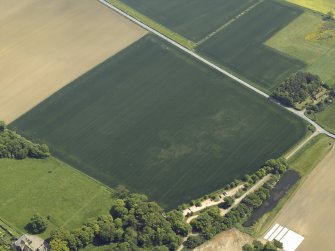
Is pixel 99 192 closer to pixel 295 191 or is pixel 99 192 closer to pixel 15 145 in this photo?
pixel 15 145

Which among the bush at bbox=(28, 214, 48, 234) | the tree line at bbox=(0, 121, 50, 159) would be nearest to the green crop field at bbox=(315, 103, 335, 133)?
the tree line at bbox=(0, 121, 50, 159)

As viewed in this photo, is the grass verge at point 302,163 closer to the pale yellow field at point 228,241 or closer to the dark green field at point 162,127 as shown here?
the pale yellow field at point 228,241

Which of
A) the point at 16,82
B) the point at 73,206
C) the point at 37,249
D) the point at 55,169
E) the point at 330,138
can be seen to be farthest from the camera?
the point at 16,82

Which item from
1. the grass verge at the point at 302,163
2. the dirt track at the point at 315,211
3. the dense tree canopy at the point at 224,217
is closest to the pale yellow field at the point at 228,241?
the dense tree canopy at the point at 224,217

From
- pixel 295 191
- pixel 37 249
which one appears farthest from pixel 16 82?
pixel 295 191

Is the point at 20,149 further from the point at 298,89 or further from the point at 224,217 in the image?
the point at 298,89

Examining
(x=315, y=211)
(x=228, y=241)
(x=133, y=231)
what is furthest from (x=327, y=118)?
(x=133, y=231)
